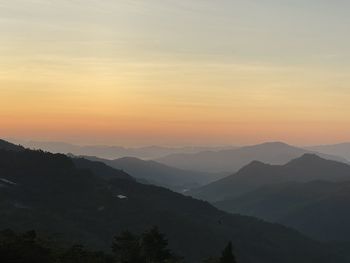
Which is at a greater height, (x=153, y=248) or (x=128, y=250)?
(x=153, y=248)

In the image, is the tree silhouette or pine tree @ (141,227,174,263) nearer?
the tree silhouette

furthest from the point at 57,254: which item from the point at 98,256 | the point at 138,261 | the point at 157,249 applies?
the point at 157,249

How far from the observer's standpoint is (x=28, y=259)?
216 feet

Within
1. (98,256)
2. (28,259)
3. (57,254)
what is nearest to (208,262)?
(98,256)

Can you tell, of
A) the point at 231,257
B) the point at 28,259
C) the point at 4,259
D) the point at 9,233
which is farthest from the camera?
the point at 9,233

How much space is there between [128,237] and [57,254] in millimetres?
28246

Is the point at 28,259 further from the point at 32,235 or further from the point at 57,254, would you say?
the point at 32,235

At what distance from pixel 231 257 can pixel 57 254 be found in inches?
1100

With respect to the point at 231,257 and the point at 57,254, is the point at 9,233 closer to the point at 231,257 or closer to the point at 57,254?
the point at 57,254

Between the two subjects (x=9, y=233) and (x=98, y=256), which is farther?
(x=9, y=233)

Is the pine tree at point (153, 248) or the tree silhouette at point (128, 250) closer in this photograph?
the tree silhouette at point (128, 250)

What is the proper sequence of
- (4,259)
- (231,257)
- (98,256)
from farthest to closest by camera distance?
(98,256)
(231,257)
(4,259)

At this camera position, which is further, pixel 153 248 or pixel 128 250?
pixel 128 250

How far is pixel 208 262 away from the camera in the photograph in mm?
88750
